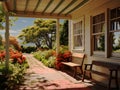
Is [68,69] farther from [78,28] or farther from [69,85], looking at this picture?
[69,85]

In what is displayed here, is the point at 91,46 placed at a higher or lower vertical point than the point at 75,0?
lower

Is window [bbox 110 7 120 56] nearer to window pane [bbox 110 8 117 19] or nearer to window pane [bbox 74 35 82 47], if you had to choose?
window pane [bbox 110 8 117 19]

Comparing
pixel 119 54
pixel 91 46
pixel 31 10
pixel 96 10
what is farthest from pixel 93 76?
pixel 31 10

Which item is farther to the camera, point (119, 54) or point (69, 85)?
point (69, 85)

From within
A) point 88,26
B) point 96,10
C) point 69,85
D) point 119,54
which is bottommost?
point 69,85

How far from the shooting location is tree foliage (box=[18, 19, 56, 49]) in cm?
3280

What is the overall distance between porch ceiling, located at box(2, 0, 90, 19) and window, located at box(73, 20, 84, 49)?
861mm

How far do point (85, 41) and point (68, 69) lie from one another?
10.1ft

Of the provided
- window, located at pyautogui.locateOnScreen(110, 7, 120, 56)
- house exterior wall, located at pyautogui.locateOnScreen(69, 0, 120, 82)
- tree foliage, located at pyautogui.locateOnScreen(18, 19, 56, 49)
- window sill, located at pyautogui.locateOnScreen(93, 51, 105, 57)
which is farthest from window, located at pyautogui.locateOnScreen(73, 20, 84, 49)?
tree foliage, located at pyautogui.locateOnScreen(18, 19, 56, 49)

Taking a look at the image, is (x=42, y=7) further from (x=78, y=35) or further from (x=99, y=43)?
(x=99, y=43)

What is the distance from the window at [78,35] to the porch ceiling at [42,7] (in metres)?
0.86

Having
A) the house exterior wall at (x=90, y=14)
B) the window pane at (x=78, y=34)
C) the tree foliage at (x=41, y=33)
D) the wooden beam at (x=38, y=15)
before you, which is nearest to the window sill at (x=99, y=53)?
the house exterior wall at (x=90, y=14)

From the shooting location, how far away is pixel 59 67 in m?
12.9

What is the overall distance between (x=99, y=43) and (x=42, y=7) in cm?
358
